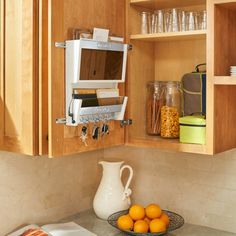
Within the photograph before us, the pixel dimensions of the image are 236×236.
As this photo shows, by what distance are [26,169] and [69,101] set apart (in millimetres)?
559

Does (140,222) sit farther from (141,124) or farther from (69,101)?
(69,101)

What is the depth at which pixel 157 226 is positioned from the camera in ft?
6.64

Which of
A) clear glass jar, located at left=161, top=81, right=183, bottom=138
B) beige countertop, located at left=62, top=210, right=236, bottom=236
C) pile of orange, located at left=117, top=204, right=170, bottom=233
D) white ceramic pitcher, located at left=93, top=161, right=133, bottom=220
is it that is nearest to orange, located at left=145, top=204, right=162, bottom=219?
pile of orange, located at left=117, top=204, right=170, bottom=233

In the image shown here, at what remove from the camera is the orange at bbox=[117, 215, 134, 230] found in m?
2.06

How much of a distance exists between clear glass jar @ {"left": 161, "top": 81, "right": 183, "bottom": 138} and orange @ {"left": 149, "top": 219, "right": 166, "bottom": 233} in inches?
15.9

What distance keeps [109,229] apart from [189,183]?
48 centimetres

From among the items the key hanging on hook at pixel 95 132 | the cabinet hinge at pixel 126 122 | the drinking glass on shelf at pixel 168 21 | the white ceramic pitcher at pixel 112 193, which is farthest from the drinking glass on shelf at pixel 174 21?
the white ceramic pitcher at pixel 112 193

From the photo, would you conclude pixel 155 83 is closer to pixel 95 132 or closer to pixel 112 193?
pixel 95 132

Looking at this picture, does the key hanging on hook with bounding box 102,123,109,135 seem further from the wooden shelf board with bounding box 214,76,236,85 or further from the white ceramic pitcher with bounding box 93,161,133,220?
the wooden shelf board with bounding box 214,76,236,85

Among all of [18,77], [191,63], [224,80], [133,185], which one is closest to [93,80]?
[18,77]

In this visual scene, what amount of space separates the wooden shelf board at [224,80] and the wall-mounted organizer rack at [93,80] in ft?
1.35

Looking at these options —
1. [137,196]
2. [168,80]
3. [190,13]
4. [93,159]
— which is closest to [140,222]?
[137,196]

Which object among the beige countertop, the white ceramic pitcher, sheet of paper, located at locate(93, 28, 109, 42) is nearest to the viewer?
sheet of paper, located at locate(93, 28, 109, 42)

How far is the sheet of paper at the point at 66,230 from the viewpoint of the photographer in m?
2.09
